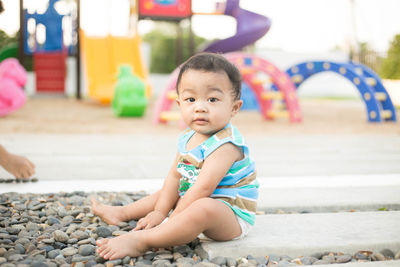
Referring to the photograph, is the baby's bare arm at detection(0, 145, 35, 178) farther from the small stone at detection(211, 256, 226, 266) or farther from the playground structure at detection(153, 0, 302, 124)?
the playground structure at detection(153, 0, 302, 124)

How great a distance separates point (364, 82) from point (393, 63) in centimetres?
946

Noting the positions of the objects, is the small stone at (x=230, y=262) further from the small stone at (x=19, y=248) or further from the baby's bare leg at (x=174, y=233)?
the small stone at (x=19, y=248)

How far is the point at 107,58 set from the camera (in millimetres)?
11844

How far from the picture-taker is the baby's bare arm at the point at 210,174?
71.6 inches

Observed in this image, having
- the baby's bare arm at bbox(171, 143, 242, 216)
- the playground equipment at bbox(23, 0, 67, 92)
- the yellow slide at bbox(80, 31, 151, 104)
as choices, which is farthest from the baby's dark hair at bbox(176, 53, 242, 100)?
the playground equipment at bbox(23, 0, 67, 92)

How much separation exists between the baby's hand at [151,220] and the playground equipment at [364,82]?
6.42 metres

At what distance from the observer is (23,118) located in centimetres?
728

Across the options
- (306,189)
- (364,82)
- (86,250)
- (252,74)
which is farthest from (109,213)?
(364,82)

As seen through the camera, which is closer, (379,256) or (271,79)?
(379,256)

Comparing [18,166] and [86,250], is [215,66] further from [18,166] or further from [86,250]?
[18,166]

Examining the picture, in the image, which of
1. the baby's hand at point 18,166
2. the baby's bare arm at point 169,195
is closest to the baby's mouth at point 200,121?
the baby's bare arm at point 169,195

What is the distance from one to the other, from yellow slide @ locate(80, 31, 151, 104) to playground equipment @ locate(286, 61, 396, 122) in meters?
3.73

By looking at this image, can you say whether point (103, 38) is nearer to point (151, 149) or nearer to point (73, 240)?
point (151, 149)

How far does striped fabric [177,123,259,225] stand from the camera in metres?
1.89
